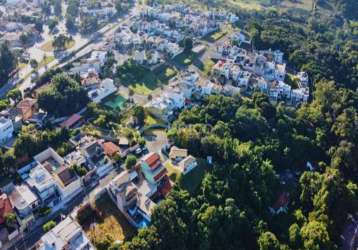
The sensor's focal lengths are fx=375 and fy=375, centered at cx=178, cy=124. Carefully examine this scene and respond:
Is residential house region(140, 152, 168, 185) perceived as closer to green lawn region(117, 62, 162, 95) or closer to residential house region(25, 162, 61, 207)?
residential house region(25, 162, 61, 207)

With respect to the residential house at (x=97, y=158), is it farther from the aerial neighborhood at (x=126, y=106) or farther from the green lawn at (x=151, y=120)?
the green lawn at (x=151, y=120)

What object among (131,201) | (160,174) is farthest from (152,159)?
(131,201)

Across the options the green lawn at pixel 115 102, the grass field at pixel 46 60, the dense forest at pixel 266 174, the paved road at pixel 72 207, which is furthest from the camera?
the grass field at pixel 46 60

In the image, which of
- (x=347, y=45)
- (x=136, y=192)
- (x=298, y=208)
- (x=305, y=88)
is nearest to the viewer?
(x=136, y=192)

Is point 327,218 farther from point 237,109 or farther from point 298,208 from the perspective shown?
point 237,109

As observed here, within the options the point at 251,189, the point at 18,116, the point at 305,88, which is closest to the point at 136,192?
the point at 251,189

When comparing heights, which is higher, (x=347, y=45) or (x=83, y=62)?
(x=83, y=62)

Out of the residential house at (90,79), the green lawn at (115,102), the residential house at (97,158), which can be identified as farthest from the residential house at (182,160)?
the residential house at (90,79)

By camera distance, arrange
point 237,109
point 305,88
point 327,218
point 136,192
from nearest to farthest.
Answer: point 136,192 < point 327,218 < point 237,109 < point 305,88
